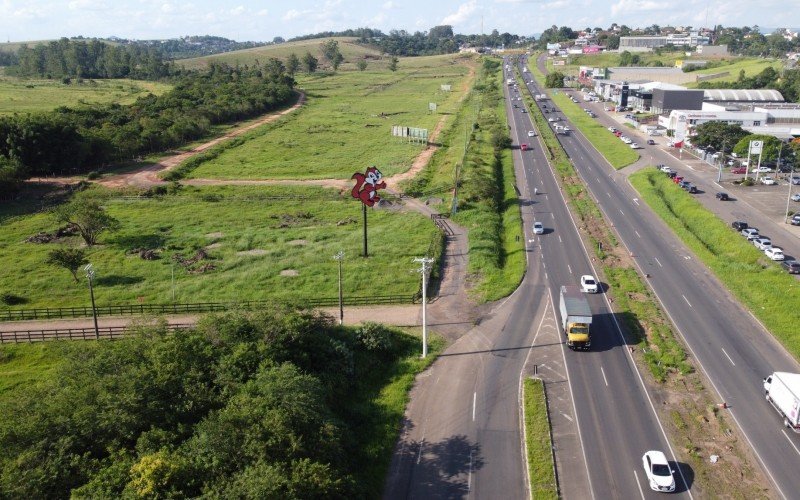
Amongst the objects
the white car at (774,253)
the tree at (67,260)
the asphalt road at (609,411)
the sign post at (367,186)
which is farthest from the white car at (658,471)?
the tree at (67,260)

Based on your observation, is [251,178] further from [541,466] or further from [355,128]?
[541,466]

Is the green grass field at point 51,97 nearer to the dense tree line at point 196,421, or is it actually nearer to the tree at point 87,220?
the tree at point 87,220

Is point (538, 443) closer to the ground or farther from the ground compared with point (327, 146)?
closer to the ground

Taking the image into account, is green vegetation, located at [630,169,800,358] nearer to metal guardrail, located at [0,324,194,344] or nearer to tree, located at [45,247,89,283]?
metal guardrail, located at [0,324,194,344]

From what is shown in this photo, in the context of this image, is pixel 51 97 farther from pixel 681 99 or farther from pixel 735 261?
pixel 735 261

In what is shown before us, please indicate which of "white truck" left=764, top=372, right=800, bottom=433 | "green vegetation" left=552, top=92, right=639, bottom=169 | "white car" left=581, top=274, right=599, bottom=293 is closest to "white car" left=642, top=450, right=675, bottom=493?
"white truck" left=764, top=372, right=800, bottom=433

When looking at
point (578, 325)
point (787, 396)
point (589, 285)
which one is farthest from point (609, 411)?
point (589, 285)

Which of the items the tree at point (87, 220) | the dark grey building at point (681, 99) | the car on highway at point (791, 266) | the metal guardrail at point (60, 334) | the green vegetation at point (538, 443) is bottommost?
the green vegetation at point (538, 443)

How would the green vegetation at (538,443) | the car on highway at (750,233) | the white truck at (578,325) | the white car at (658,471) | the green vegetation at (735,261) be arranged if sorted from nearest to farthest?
the white car at (658,471) → the green vegetation at (538,443) → the white truck at (578,325) → the green vegetation at (735,261) → the car on highway at (750,233)
